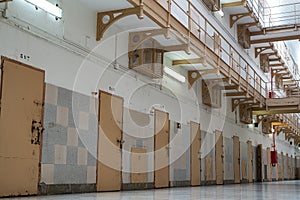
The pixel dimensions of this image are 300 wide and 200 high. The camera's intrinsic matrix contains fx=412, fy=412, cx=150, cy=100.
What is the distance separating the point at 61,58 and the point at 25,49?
4.21 feet

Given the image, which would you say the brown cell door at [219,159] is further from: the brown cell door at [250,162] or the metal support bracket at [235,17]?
the metal support bracket at [235,17]

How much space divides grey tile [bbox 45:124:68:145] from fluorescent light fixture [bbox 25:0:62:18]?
2703mm

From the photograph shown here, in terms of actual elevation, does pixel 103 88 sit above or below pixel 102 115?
above

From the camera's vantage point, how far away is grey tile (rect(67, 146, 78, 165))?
1032 centimetres

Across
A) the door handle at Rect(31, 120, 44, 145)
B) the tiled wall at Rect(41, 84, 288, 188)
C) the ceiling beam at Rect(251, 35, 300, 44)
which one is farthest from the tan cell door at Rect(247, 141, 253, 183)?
the door handle at Rect(31, 120, 44, 145)

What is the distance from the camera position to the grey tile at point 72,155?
406 inches

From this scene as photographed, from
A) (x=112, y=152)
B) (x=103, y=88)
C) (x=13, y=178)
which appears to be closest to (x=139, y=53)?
(x=103, y=88)

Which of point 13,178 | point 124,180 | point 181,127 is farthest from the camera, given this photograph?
point 181,127

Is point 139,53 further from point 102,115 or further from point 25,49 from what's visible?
point 25,49

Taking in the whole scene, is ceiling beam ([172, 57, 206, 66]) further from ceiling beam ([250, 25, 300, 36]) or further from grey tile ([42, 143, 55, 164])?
ceiling beam ([250, 25, 300, 36])

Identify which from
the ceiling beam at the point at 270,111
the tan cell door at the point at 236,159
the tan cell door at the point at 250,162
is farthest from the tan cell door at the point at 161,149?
the tan cell door at the point at 250,162

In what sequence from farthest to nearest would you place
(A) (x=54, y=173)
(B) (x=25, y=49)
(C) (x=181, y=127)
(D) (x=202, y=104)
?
1. (D) (x=202, y=104)
2. (C) (x=181, y=127)
3. (A) (x=54, y=173)
4. (B) (x=25, y=49)

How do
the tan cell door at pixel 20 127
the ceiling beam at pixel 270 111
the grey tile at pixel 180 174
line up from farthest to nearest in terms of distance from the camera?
the ceiling beam at pixel 270 111 → the grey tile at pixel 180 174 → the tan cell door at pixel 20 127

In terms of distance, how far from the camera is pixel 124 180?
1280cm
